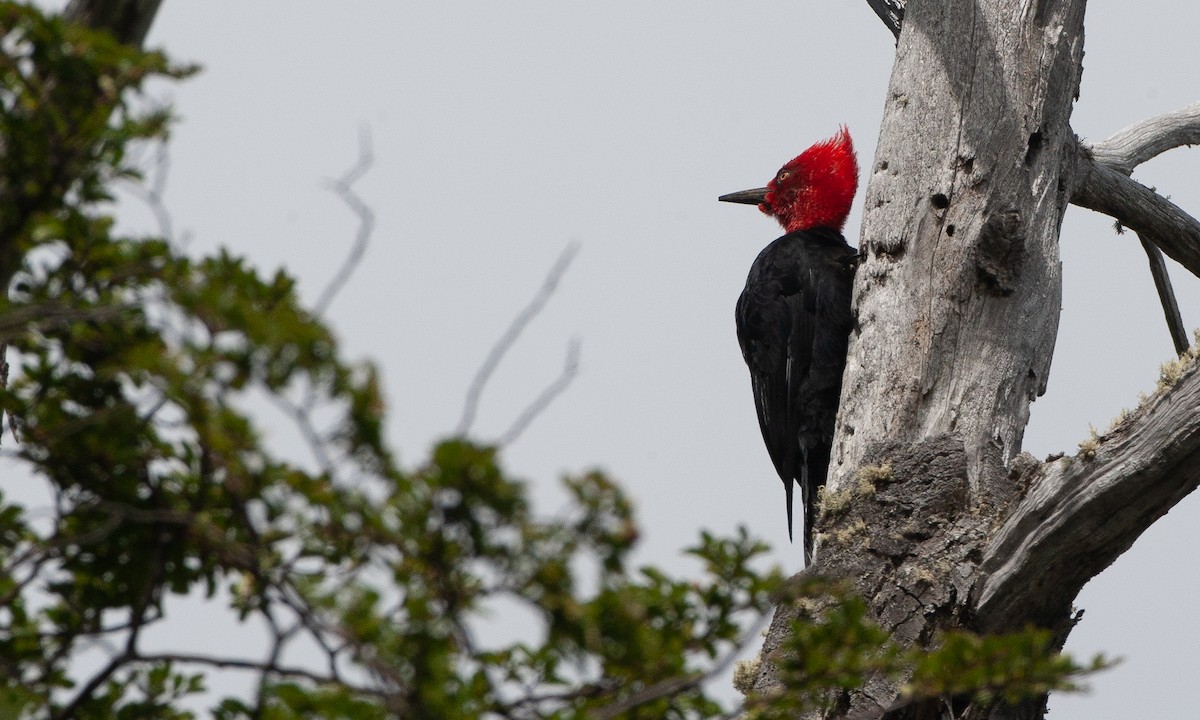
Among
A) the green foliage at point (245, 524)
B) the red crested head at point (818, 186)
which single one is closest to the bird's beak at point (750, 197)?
the red crested head at point (818, 186)

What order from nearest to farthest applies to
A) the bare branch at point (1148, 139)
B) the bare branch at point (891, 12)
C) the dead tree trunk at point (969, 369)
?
the dead tree trunk at point (969, 369), the bare branch at point (891, 12), the bare branch at point (1148, 139)

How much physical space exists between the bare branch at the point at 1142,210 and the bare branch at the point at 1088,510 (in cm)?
132

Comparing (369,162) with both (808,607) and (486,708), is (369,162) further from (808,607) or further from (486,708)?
(808,607)

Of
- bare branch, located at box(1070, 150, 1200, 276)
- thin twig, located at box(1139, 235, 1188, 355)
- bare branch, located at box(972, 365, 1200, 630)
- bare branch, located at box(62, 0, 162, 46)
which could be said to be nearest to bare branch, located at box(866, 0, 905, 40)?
bare branch, located at box(1070, 150, 1200, 276)

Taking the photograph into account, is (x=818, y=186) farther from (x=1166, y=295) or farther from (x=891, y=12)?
(x=1166, y=295)

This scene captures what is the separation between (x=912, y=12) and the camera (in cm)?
350

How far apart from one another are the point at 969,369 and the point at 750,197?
207cm

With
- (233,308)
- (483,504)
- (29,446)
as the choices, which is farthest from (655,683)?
(29,446)

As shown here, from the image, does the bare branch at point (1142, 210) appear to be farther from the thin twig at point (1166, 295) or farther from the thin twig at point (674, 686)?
the thin twig at point (674, 686)

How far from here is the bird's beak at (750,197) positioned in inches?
195

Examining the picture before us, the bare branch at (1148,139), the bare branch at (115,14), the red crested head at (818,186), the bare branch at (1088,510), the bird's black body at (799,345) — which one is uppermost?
the red crested head at (818,186)

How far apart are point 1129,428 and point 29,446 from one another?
2118 mm

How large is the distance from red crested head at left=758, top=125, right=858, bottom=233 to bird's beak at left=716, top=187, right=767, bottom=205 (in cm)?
7

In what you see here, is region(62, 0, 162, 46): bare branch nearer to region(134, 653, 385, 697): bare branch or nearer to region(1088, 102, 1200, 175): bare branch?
region(134, 653, 385, 697): bare branch
